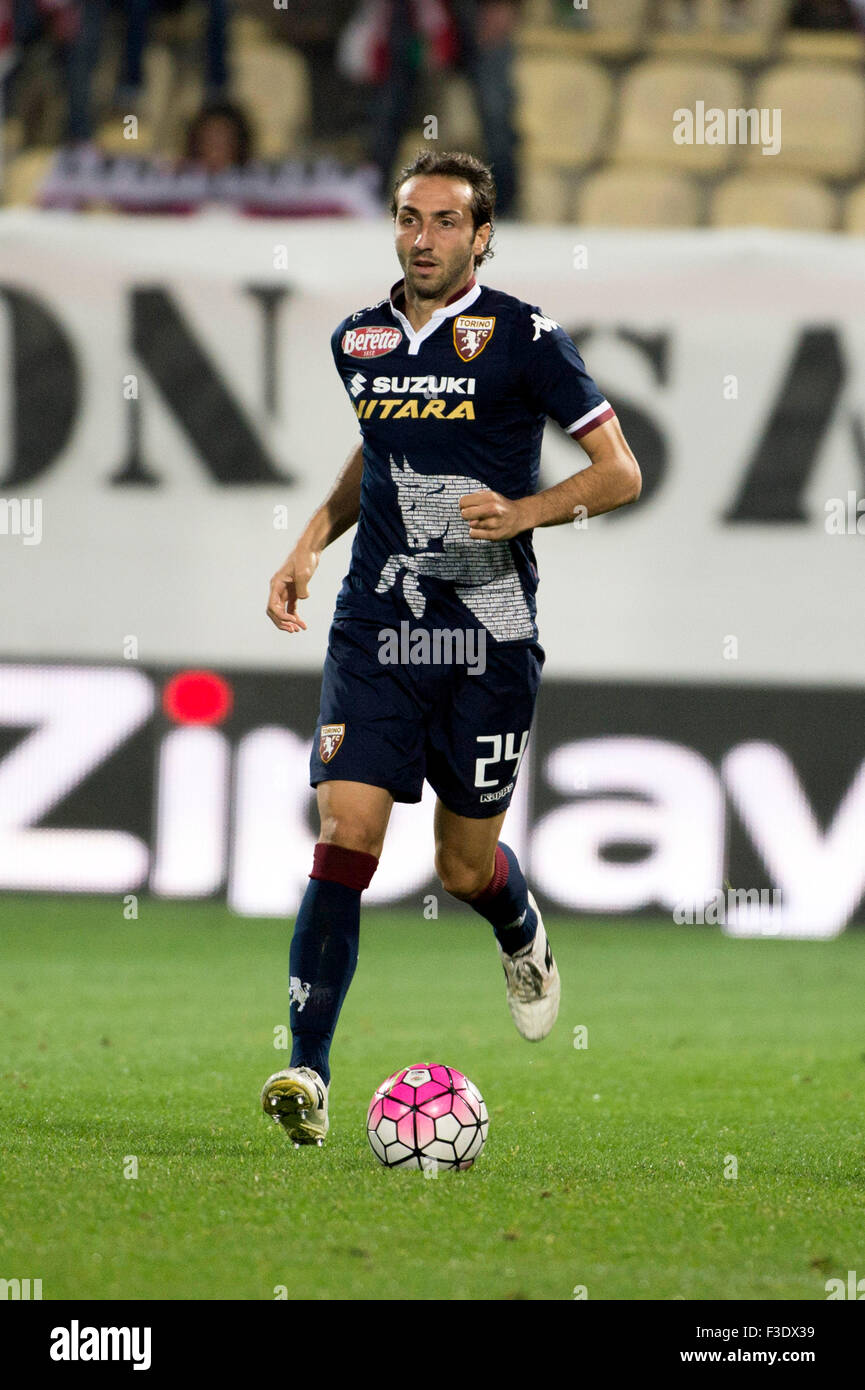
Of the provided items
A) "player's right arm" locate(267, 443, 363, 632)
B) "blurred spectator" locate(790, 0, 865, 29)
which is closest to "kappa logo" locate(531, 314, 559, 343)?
"player's right arm" locate(267, 443, 363, 632)

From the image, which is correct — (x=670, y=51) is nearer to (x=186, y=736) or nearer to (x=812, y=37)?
(x=812, y=37)

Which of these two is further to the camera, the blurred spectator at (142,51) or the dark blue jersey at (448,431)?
→ the blurred spectator at (142,51)

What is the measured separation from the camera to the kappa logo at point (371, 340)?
4816mm

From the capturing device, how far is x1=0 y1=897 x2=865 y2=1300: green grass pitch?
3.48 m

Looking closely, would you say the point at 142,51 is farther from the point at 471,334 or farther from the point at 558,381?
the point at 558,381

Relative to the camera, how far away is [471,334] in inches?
187

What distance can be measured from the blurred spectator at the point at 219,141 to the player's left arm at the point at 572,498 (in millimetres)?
6172

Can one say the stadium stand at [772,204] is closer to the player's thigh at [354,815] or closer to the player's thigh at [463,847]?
the player's thigh at [463,847]

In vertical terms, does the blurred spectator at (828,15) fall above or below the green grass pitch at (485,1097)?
above

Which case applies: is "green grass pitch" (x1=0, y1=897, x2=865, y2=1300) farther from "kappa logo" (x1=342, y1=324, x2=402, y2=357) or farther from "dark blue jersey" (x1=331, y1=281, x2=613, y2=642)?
"kappa logo" (x1=342, y1=324, x2=402, y2=357)

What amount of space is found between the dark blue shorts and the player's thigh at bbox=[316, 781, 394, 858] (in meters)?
0.02

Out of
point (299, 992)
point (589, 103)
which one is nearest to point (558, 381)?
point (299, 992)

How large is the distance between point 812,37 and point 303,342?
5336 mm

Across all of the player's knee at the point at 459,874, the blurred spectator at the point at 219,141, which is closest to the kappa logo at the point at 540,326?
the player's knee at the point at 459,874
